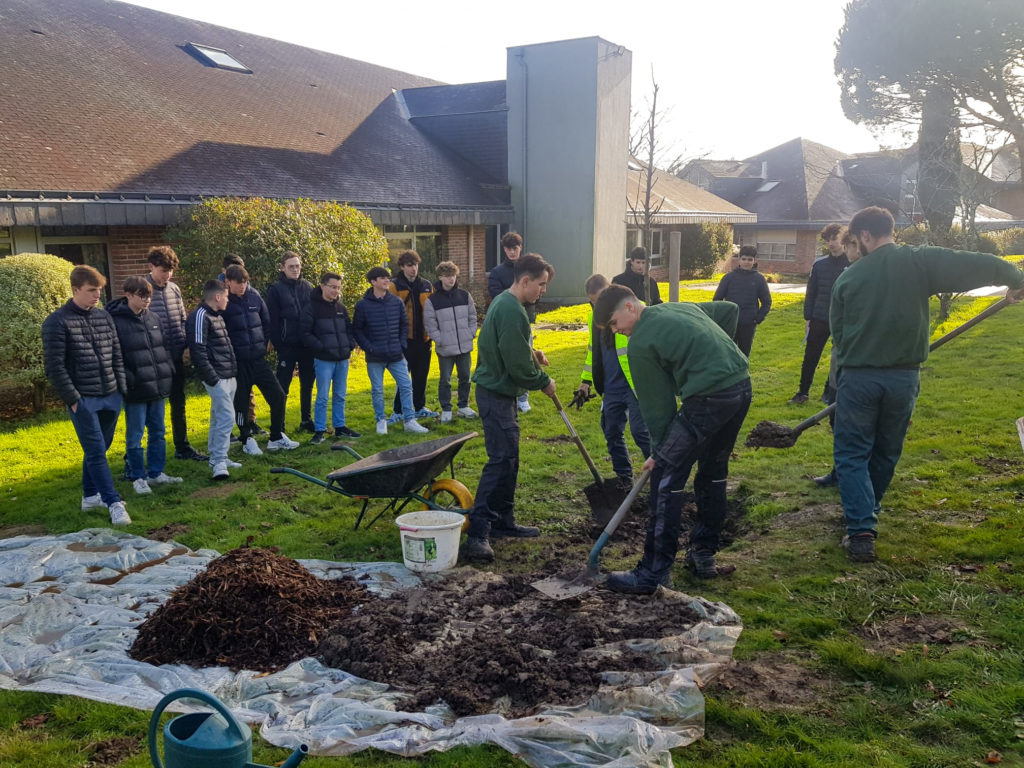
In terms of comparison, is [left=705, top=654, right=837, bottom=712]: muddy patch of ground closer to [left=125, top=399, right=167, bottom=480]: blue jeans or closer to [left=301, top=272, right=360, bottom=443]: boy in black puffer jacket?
[left=125, top=399, right=167, bottom=480]: blue jeans

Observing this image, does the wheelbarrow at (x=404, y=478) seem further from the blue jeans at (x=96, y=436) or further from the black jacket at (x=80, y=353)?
the black jacket at (x=80, y=353)

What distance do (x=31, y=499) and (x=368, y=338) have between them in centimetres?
342

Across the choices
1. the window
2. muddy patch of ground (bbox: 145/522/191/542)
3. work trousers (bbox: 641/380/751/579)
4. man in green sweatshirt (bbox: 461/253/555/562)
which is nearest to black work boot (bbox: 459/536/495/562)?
man in green sweatshirt (bbox: 461/253/555/562)

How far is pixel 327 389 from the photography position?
8.20 meters

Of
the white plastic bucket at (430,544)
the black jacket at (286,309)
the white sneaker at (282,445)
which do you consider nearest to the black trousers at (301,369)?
the black jacket at (286,309)

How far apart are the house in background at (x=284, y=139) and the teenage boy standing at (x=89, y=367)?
4.93 meters

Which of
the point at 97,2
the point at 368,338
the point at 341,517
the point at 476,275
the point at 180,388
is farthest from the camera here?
the point at 476,275

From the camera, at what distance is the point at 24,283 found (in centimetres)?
921

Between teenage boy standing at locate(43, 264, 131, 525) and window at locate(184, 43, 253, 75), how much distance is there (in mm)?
13830

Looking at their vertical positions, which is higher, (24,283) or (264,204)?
(264,204)

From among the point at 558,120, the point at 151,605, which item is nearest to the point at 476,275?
the point at 558,120

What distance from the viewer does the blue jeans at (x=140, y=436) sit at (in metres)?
6.60

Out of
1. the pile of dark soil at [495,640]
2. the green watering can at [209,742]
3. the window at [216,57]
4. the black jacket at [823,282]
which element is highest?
the window at [216,57]

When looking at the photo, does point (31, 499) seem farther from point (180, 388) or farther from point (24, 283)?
point (24, 283)
